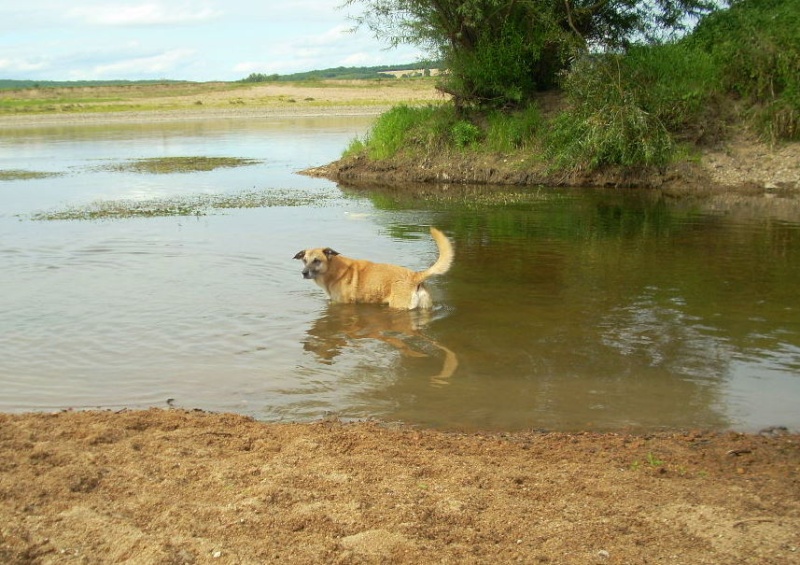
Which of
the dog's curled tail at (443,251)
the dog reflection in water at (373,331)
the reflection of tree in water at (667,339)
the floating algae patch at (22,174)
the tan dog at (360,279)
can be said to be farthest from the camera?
the floating algae patch at (22,174)

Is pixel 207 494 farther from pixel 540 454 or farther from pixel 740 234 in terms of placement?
pixel 740 234

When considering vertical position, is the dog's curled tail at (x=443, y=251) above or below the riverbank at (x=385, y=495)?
above

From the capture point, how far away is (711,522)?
4.32 m

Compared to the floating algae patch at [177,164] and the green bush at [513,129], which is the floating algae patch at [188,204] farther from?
the floating algae patch at [177,164]

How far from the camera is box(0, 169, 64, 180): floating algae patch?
2492 centimetres

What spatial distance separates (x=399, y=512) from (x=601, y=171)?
18010 mm

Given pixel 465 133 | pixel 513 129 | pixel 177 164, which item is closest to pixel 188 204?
pixel 465 133

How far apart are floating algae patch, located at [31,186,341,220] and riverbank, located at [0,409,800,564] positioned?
480 inches

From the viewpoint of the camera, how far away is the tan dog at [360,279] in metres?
10.1

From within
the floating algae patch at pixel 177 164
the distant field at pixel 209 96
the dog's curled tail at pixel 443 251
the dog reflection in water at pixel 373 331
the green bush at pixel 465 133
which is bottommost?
the dog reflection in water at pixel 373 331

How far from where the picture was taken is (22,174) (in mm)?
25562

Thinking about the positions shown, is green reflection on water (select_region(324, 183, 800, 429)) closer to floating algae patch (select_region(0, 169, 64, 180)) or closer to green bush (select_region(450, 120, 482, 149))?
green bush (select_region(450, 120, 482, 149))

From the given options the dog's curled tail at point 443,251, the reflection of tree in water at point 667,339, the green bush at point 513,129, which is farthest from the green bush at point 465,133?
the dog's curled tail at point 443,251

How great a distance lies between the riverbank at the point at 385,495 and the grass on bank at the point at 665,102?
50.0 ft
